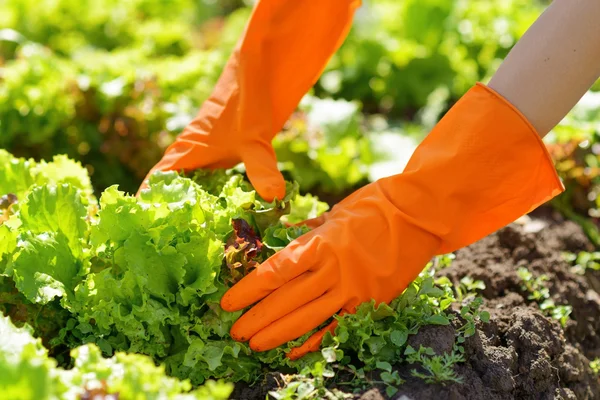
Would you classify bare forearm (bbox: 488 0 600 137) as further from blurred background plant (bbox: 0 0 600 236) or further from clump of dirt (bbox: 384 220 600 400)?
blurred background plant (bbox: 0 0 600 236)

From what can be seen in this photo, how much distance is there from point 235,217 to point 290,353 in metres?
0.50

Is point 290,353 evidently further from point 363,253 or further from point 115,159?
point 115,159

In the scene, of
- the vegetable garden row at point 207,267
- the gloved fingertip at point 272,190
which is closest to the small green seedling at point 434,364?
the vegetable garden row at point 207,267

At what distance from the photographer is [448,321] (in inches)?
93.4

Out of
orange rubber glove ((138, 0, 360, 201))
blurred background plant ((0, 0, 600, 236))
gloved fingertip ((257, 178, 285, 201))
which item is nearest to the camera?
gloved fingertip ((257, 178, 285, 201))

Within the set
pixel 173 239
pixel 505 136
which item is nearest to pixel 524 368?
pixel 505 136

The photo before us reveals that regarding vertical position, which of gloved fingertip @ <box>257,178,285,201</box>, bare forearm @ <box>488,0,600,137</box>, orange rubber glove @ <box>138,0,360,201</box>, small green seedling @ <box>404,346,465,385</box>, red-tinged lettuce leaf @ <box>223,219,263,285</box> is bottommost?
small green seedling @ <box>404,346,465,385</box>

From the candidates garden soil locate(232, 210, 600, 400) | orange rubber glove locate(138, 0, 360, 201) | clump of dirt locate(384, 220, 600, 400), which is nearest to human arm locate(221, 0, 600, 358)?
garden soil locate(232, 210, 600, 400)

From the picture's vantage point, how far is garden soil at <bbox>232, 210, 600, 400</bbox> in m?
2.31

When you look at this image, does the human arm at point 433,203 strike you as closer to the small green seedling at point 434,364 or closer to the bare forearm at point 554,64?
the bare forearm at point 554,64

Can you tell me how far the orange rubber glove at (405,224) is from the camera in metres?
2.35

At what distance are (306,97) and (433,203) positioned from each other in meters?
2.23

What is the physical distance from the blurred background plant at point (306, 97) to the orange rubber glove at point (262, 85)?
0.83 m

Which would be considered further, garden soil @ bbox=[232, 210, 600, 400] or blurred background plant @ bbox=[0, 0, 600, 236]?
blurred background plant @ bbox=[0, 0, 600, 236]
